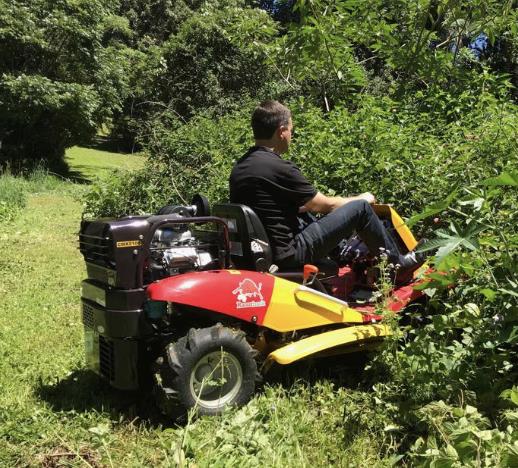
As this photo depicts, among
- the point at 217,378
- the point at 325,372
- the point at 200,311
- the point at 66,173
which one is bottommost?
the point at 66,173

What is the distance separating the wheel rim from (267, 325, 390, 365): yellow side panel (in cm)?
24

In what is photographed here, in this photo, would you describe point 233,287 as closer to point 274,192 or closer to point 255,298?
point 255,298

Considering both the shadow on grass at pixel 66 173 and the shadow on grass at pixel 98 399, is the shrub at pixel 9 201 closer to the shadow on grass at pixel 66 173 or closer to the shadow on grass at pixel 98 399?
the shadow on grass at pixel 66 173

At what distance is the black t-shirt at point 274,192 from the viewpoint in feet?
12.8

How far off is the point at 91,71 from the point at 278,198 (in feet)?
57.4

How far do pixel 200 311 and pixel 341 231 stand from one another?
1166 mm

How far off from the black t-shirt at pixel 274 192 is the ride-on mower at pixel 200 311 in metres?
0.18

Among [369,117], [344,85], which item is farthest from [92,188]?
[369,117]

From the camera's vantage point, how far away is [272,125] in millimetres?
4090

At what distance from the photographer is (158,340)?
3469 millimetres

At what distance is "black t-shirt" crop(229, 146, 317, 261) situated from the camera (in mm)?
3891

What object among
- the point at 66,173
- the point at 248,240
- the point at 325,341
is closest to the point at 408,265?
the point at 325,341

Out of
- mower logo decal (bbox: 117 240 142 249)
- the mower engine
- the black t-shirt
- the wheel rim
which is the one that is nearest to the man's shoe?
the black t-shirt

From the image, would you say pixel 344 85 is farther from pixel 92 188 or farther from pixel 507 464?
pixel 507 464
